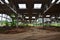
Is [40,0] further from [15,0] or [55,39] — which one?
[55,39]

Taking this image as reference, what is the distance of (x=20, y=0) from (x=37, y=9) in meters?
4.41

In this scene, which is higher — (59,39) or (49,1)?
(49,1)

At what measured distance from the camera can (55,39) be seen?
4539mm

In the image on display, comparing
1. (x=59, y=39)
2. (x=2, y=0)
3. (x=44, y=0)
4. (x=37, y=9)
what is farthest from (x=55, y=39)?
(x=37, y=9)

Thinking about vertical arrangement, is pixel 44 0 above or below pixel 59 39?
above

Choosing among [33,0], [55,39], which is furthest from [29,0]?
[55,39]

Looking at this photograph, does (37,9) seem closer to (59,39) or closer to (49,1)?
(49,1)

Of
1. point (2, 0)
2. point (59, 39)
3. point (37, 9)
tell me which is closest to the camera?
point (59, 39)

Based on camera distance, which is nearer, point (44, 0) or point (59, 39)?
point (59, 39)

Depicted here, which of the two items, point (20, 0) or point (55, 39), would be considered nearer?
point (55, 39)

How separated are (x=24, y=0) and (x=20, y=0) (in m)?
0.25

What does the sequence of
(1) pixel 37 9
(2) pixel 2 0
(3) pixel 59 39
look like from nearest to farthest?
(3) pixel 59 39
(2) pixel 2 0
(1) pixel 37 9

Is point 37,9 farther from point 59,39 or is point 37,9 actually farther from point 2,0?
point 59,39

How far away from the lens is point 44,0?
332 inches
